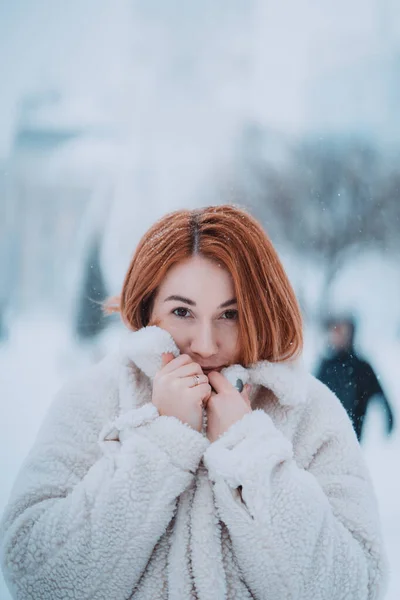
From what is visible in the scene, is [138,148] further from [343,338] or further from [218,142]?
[343,338]

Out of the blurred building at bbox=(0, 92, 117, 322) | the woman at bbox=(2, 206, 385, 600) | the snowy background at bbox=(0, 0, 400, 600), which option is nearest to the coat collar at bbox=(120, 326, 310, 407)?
the woman at bbox=(2, 206, 385, 600)

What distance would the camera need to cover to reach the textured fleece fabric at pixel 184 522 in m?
0.63

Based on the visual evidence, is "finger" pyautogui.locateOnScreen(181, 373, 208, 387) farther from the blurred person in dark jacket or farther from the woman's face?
the blurred person in dark jacket

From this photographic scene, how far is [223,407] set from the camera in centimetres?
70

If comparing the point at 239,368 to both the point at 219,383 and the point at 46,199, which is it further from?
the point at 46,199

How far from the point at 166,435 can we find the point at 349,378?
85 centimetres

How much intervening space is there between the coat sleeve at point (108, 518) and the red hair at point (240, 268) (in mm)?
187

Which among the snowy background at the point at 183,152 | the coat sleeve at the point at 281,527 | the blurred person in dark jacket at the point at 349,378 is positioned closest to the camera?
the coat sleeve at the point at 281,527

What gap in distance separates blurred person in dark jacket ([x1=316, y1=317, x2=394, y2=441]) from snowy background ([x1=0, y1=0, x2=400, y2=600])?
0.03m

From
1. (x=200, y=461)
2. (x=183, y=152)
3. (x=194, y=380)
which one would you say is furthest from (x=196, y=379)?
(x=183, y=152)

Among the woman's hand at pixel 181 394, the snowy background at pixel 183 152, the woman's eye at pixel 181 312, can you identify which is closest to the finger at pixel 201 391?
the woman's hand at pixel 181 394

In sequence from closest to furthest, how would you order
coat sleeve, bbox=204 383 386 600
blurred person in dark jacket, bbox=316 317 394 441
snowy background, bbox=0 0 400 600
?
coat sleeve, bbox=204 383 386 600
snowy background, bbox=0 0 400 600
blurred person in dark jacket, bbox=316 317 394 441

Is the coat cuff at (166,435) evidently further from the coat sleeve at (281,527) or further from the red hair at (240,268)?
the red hair at (240,268)

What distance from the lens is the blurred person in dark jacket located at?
1.35 m
